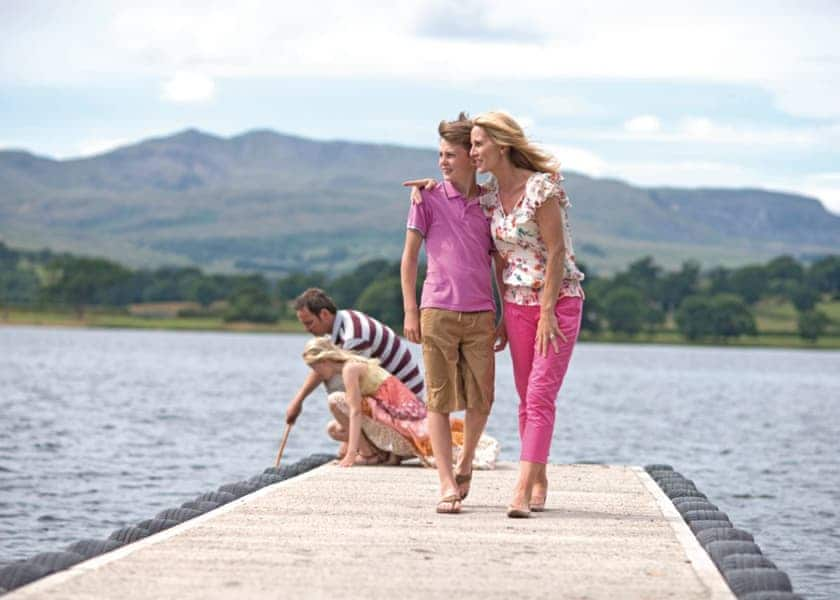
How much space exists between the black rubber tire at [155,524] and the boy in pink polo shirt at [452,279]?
1689 mm

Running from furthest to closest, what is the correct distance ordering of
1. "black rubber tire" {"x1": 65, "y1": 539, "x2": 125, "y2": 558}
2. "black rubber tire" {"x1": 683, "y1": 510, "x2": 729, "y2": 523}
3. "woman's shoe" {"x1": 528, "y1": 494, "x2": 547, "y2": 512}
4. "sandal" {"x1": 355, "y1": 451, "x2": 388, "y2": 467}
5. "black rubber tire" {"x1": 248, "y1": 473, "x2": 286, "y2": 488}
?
"sandal" {"x1": 355, "y1": 451, "x2": 388, "y2": 467} < "black rubber tire" {"x1": 248, "y1": 473, "x2": 286, "y2": 488} < "black rubber tire" {"x1": 683, "y1": 510, "x2": 729, "y2": 523} < "woman's shoe" {"x1": 528, "y1": 494, "x2": 547, "y2": 512} < "black rubber tire" {"x1": 65, "y1": 539, "x2": 125, "y2": 558}

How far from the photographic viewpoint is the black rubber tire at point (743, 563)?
305 inches

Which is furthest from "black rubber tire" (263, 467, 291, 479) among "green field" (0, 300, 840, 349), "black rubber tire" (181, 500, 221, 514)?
"green field" (0, 300, 840, 349)

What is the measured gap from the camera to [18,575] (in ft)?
22.2

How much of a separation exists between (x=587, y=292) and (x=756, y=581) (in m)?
139

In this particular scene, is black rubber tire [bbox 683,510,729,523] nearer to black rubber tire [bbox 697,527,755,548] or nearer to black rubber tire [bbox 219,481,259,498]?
black rubber tire [bbox 697,527,755,548]

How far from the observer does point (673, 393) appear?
60938mm

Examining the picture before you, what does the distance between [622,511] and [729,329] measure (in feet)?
458

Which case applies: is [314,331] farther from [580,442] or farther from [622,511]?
[580,442]

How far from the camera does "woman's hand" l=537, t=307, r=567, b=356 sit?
30.0 feet

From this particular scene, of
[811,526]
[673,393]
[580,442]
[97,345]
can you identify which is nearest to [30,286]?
[97,345]

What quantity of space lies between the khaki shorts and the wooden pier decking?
2.38 ft

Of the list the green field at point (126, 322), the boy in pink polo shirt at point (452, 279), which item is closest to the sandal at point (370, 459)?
the boy in pink polo shirt at point (452, 279)

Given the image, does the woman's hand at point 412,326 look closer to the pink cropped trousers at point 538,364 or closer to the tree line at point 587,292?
the pink cropped trousers at point 538,364
